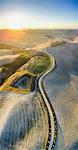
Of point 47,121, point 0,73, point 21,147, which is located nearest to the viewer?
point 21,147

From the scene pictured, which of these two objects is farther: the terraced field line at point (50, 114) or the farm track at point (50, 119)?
the farm track at point (50, 119)

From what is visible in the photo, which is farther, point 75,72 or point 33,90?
point 75,72

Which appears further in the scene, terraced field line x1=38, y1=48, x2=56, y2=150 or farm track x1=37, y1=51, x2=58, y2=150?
farm track x1=37, y1=51, x2=58, y2=150

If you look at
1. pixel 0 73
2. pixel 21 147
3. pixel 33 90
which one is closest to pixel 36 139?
pixel 21 147

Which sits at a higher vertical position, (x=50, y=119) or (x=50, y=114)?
(x=50, y=114)

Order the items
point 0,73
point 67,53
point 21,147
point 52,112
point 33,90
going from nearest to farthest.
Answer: point 21,147, point 52,112, point 33,90, point 0,73, point 67,53

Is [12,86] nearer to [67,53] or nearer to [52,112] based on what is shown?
[52,112]

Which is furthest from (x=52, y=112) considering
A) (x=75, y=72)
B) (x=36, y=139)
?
(x=75, y=72)

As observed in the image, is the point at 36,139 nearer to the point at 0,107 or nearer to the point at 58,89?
the point at 0,107

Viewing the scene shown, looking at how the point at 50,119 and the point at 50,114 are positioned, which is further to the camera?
the point at 50,114
